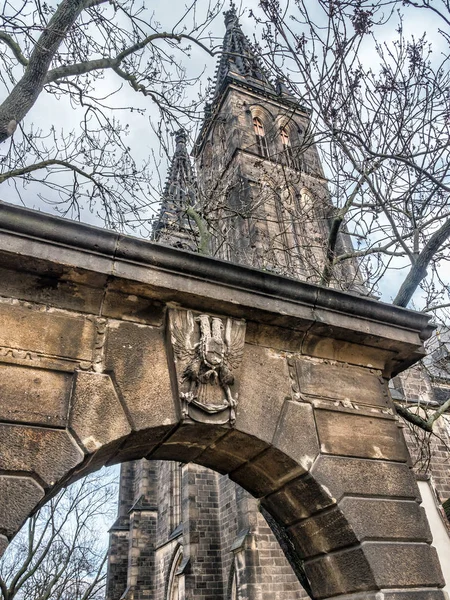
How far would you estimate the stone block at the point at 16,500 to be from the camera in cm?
243

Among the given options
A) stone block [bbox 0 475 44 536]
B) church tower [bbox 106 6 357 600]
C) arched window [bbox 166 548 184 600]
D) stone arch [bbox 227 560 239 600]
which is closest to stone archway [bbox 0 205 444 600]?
stone block [bbox 0 475 44 536]

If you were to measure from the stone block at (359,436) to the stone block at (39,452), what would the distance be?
1739 mm

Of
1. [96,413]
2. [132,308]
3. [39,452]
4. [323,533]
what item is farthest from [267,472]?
[39,452]

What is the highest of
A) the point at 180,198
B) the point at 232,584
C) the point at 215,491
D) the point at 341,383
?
the point at 180,198

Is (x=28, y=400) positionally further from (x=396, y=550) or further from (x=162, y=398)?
(x=396, y=550)

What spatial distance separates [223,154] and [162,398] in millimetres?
25702

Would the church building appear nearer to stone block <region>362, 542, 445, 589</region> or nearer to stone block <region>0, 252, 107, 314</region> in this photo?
stone block <region>0, 252, 107, 314</region>

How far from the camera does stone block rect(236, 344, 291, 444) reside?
3273 mm

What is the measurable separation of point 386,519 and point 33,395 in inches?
98.5

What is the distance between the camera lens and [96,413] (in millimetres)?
2865

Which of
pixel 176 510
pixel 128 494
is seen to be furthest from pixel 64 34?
pixel 128 494

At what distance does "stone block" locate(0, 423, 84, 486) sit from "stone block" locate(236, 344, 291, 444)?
1.09m

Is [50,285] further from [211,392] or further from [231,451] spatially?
[231,451]

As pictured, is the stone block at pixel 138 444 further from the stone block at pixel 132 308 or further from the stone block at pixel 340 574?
the stone block at pixel 340 574
